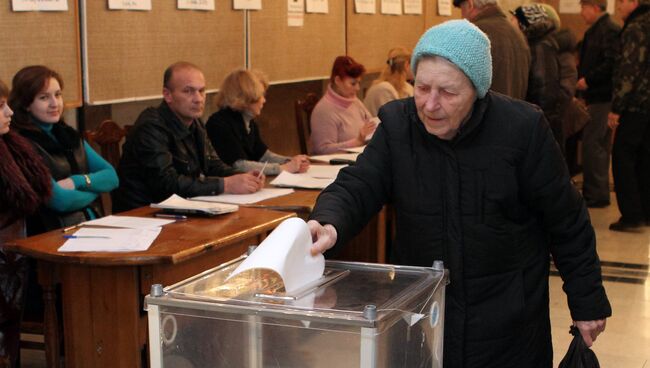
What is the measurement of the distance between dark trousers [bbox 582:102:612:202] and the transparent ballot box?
6924mm

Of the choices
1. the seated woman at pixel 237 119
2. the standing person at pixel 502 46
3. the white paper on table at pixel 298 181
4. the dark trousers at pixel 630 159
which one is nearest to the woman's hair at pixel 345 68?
the standing person at pixel 502 46

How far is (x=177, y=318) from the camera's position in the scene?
65.7 inches

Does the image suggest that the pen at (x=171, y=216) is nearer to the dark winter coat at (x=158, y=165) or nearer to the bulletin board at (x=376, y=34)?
the dark winter coat at (x=158, y=165)

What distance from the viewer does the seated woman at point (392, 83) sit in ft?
23.5

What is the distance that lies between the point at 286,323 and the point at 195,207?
2.24 m

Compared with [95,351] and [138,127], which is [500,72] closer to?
[138,127]

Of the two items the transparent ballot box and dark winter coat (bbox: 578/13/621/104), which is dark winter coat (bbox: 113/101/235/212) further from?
dark winter coat (bbox: 578/13/621/104)

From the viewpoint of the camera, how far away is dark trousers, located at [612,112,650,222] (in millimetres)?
7281

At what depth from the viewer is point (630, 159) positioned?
7367 millimetres

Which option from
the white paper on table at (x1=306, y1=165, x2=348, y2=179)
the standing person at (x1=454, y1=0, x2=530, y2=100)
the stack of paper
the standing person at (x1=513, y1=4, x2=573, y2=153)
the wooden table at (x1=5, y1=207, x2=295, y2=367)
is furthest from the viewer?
the standing person at (x1=513, y1=4, x2=573, y2=153)

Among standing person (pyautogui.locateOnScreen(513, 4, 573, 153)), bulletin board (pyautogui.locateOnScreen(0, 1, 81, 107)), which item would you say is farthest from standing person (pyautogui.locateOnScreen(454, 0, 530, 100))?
bulletin board (pyautogui.locateOnScreen(0, 1, 81, 107))

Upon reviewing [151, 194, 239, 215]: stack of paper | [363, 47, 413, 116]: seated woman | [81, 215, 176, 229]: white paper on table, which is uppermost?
[363, 47, 413, 116]: seated woman

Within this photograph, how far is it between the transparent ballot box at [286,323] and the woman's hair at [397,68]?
18.4 feet

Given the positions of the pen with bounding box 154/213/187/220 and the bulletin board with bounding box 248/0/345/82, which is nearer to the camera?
the pen with bounding box 154/213/187/220
